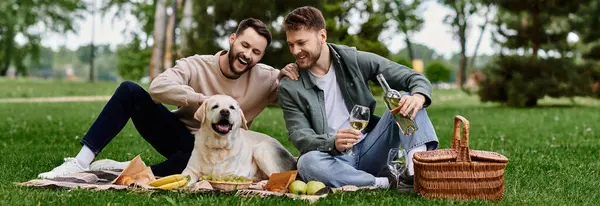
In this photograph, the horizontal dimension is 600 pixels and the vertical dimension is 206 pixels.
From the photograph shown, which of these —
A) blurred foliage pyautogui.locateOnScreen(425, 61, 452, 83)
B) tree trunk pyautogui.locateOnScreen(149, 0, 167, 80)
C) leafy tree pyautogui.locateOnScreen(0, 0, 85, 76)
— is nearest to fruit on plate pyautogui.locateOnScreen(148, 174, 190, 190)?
tree trunk pyautogui.locateOnScreen(149, 0, 167, 80)

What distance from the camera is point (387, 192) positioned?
4773 millimetres

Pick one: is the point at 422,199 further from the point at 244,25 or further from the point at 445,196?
the point at 244,25

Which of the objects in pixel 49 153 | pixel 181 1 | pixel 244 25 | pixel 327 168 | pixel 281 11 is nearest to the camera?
pixel 327 168

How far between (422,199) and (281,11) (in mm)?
13957

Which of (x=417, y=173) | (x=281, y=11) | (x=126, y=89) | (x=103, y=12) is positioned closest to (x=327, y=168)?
(x=417, y=173)

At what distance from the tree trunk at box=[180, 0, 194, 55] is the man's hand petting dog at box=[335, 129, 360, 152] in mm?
Answer: 13937

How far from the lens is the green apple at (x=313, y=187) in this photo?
4.56 metres

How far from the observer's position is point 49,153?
738 centimetres

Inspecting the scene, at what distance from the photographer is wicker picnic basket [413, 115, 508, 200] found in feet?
14.1

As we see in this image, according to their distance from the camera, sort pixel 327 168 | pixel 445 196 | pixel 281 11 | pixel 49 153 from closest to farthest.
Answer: pixel 445 196
pixel 327 168
pixel 49 153
pixel 281 11

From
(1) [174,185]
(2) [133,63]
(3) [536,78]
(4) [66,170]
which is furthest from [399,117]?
(2) [133,63]

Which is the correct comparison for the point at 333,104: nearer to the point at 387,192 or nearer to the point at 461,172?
the point at 387,192

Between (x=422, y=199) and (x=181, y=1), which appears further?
(x=181, y=1)

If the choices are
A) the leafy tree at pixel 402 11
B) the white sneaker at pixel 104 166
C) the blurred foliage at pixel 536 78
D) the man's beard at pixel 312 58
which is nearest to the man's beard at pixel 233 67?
the man's beard at pixel 312 58
